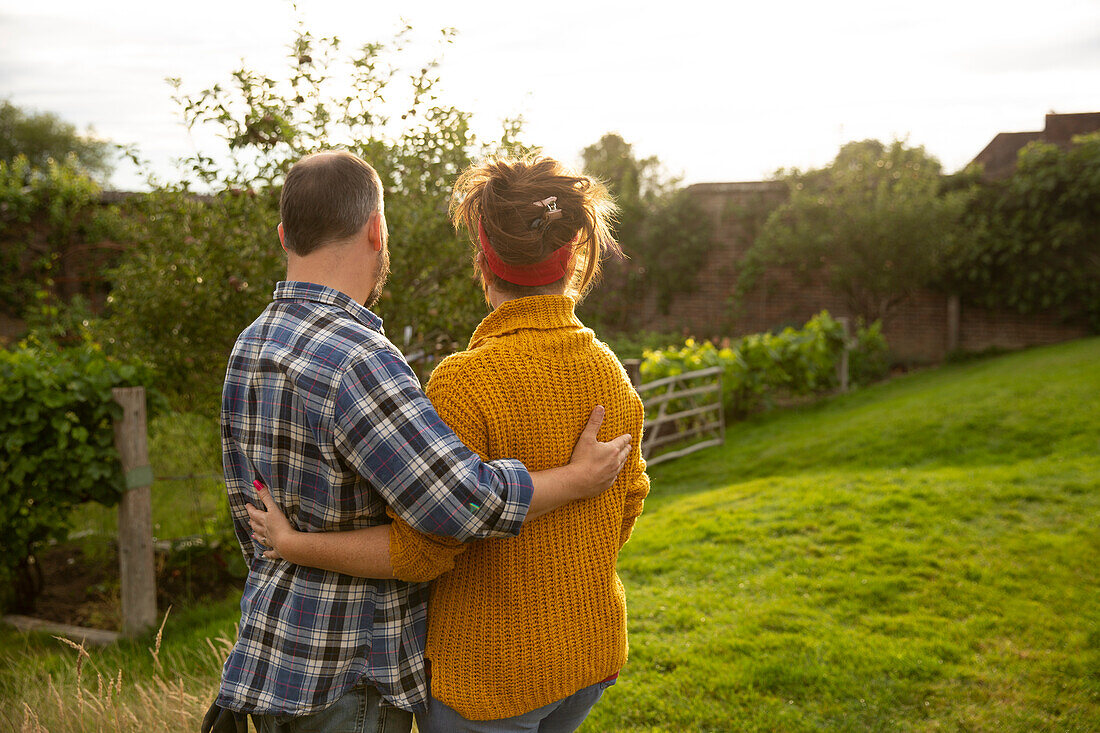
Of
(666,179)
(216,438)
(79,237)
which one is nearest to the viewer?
(216,438)

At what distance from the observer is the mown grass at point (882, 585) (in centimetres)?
306

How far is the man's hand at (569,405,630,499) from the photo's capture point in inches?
58.3

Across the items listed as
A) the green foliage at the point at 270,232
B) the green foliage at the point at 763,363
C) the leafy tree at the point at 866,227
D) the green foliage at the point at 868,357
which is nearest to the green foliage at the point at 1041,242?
the leafy tree at the point at 866,227

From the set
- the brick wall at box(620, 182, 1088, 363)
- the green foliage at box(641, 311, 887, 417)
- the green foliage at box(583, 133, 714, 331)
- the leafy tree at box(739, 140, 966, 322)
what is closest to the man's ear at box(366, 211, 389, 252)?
the green foliage at box(641, 311, 887, 417)

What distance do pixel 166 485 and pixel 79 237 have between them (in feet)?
29.5

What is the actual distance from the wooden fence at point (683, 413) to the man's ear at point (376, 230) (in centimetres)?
672

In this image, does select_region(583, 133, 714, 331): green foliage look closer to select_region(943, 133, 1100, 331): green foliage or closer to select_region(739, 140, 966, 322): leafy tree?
select_region(739, 140, 966, 322): leafy tree

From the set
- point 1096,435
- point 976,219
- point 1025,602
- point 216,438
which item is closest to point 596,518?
point 1025,602

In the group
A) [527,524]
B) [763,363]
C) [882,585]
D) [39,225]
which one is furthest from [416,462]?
[39,225]

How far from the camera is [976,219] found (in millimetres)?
13156

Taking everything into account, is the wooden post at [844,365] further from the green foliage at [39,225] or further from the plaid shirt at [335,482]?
the green foliage at [39,225]

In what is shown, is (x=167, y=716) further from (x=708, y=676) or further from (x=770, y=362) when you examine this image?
(x=770, y=362)

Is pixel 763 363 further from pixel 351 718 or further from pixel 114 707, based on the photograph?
pixel 351 718

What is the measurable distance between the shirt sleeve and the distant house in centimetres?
1509
